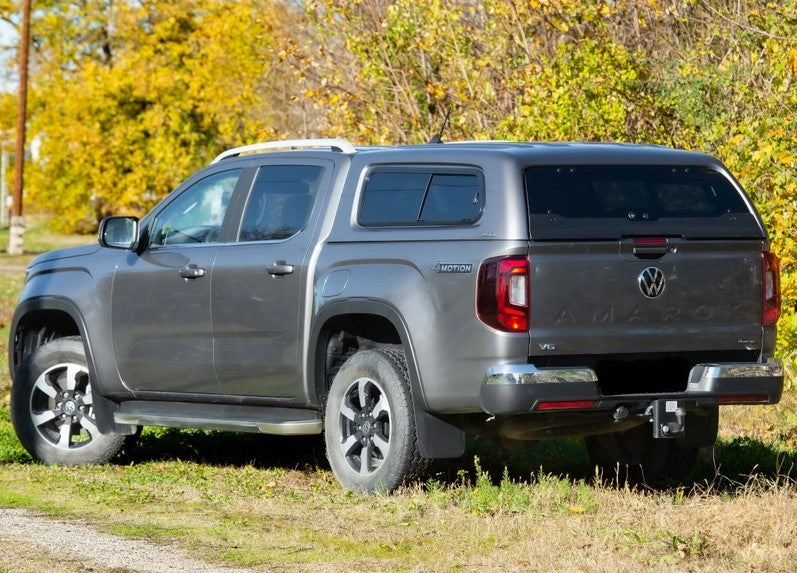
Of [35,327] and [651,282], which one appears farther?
[35,327]

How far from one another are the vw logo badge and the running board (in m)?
1.99

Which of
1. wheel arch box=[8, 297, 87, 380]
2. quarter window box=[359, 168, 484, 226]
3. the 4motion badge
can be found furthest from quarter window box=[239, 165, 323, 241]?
wheel arch box=[8, 297, 87, 380]

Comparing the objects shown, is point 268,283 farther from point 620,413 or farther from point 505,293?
point 620,413

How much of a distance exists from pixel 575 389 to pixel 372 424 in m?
1.30

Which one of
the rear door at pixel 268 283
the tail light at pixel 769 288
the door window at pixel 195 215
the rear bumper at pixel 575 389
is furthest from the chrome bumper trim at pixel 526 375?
the door window at pixel 195 215

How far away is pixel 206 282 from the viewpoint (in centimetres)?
891

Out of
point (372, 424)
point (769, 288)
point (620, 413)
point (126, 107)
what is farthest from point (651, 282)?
point (126, 107)

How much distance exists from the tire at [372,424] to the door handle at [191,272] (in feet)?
3.64

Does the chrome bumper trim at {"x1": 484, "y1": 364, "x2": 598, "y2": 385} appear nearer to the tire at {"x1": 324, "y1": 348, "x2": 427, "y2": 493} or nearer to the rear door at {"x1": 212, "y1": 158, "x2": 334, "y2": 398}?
the tire at {"x1": 324, "y1": 348, "x2": 427, "y2": 493}

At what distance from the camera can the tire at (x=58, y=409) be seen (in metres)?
9.60

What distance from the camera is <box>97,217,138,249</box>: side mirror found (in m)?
9.32

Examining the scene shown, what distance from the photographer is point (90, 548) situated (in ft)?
22.4

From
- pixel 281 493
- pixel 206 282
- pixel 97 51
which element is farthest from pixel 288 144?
pixel 97 51

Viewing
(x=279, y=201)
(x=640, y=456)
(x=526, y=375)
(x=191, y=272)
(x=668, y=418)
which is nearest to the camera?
(x=526, y=375)
